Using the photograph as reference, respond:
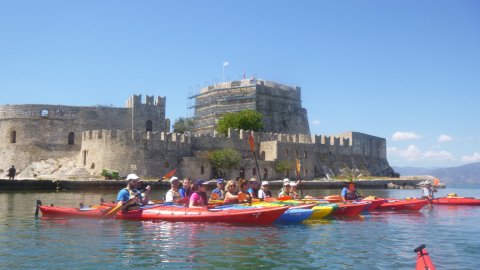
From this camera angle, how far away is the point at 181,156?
4359cm

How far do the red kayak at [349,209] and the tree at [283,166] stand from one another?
91.5ft

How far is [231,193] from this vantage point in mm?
18156

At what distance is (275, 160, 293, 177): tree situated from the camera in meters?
47.2

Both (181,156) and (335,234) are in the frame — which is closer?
(335,234)

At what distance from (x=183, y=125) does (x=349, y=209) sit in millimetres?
52221

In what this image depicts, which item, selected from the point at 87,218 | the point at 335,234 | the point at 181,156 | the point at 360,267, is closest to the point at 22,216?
the point at 87,218

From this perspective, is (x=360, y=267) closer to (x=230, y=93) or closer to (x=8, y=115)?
(x=8, y=115)

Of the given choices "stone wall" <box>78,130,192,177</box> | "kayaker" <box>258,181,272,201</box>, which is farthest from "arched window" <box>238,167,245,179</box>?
"kayaker" <box>258,181,272,201</box>

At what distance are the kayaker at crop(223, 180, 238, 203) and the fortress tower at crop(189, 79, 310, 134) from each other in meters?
45.6

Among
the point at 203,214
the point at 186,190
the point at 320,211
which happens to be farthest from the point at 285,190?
the point at 203,214

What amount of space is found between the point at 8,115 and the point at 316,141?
1173 inches

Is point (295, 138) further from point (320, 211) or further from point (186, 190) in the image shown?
point (186, 190)

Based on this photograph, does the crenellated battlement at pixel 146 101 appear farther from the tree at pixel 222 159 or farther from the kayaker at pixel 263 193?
the kayaker at pixel 263 193

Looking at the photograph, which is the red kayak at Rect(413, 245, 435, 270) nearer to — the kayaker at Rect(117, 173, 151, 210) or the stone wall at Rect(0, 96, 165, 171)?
the kayaker at Rect(117, 173, 151, 210)
